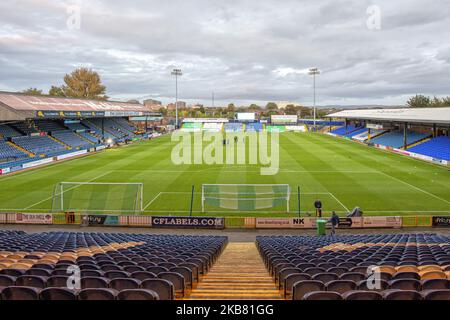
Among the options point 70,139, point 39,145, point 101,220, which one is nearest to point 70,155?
point 39,145

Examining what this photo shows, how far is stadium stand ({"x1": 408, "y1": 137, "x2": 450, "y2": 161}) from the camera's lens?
51.4 m

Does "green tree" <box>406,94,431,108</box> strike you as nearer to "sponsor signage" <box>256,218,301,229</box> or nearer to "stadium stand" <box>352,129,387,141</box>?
"stadium stand" <box>352,129,387,141</box>

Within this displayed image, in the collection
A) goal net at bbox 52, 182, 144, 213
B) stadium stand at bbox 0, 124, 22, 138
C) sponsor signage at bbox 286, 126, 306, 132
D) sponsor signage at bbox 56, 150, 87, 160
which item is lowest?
goal net at bbox 52, 182, 144, 213

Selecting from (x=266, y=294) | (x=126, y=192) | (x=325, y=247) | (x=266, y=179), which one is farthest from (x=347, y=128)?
(x=266, y=294)

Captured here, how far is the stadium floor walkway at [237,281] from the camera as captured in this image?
8137 millimetres

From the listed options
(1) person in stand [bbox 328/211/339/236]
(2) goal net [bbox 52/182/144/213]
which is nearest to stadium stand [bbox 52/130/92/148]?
(2) goal net [bbox 52/182/144/213]

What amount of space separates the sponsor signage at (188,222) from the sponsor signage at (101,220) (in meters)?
2.54

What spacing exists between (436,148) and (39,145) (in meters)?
57.1

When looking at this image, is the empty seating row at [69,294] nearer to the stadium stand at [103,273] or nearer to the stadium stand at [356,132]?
the stadium stand at [103,273]

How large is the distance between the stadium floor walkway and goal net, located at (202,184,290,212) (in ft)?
40.2

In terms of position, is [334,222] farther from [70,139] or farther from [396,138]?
[396,138]

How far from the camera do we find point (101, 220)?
24562 mm

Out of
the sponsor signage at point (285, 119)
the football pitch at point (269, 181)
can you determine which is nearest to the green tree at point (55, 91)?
the sponsor signage at point (285, 119)
